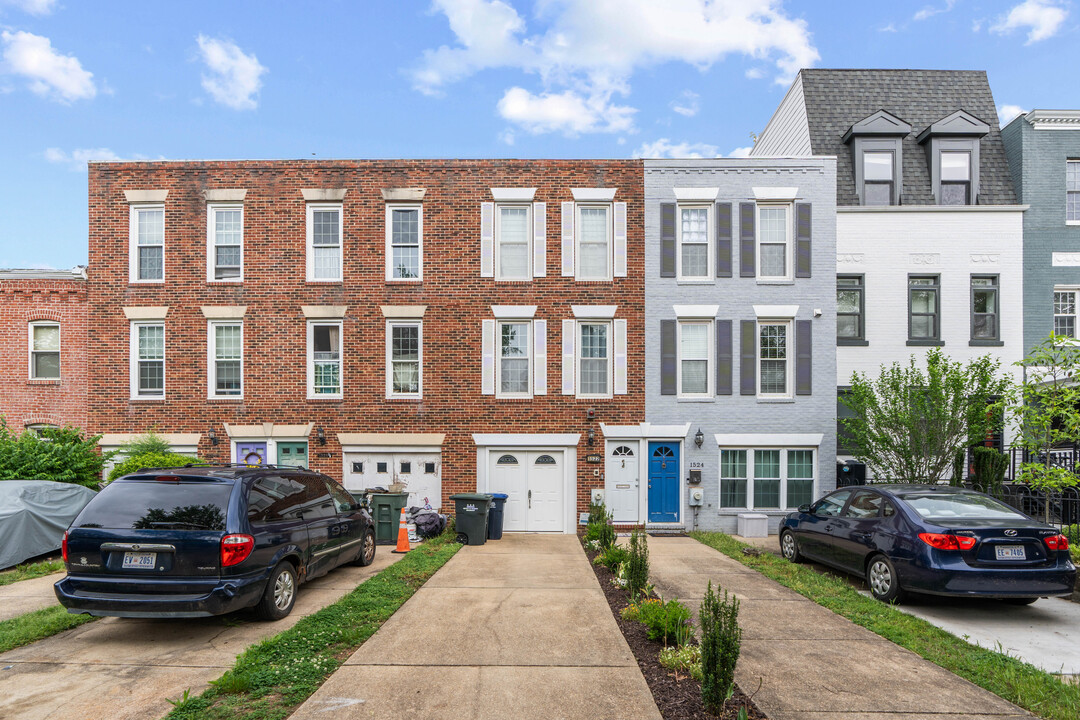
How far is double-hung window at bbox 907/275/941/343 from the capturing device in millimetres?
15062

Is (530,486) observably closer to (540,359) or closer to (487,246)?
(540,359)

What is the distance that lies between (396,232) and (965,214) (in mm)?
14460

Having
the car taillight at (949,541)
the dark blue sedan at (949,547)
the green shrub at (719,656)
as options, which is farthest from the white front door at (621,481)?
the green shrub at (719,656)

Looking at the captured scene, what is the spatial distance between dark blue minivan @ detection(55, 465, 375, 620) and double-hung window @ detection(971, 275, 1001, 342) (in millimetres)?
16794

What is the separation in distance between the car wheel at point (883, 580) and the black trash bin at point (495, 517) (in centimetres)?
724

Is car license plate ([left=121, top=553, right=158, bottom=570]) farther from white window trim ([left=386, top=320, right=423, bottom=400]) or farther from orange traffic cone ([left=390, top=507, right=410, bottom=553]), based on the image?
white window trim ([left=386, top=320, right=423, bottom=400])

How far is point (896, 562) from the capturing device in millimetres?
7492

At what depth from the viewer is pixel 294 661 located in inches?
213

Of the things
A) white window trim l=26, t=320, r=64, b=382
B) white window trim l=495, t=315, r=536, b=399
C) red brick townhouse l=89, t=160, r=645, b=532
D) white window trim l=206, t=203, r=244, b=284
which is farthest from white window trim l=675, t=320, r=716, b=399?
white window trim l=26, t=320, r=64, b=382

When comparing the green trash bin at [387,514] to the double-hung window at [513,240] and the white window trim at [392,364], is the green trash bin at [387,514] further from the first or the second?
the double-hung window at [513,240]

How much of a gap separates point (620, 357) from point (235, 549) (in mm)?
9560

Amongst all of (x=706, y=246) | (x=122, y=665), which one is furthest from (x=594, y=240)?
(x=122, y=665)

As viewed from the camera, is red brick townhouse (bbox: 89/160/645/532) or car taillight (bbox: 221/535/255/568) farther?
red brick townhouse (bbox: 89/160/645/532)

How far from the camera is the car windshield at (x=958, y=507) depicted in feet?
24.5
